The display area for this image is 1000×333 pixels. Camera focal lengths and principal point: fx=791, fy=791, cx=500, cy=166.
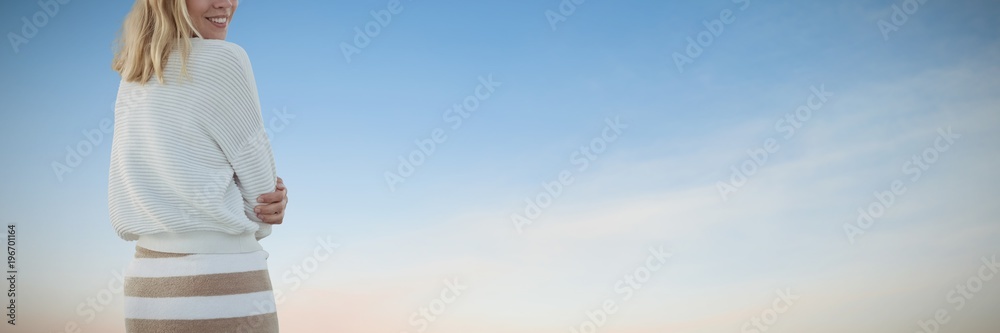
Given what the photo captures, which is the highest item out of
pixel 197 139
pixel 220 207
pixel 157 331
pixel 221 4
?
pixel 221 4

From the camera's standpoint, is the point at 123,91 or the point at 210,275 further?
the point at 123,91

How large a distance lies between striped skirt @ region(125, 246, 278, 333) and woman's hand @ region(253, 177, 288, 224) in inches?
4.6

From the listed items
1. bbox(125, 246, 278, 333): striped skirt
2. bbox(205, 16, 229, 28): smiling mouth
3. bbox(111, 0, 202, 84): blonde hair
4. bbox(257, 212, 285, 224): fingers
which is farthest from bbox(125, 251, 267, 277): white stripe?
bbox(205, 16, 229, 28): smiling mouth

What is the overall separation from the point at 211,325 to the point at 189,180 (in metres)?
0.41

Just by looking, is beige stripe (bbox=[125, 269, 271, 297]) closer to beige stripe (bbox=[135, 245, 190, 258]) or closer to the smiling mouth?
beige stripe (bbox=[135, 245, 190, 258])

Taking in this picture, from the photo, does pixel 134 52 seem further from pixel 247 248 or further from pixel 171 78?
pixel 247 248

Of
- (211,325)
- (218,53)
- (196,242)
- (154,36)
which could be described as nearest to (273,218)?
(196,242)

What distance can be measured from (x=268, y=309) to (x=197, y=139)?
526 millimetres

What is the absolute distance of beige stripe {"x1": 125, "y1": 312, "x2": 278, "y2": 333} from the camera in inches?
86.2

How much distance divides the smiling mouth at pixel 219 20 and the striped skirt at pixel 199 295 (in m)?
0.71

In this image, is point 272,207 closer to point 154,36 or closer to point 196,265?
point 196,265

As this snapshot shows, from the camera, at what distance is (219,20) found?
2426mm

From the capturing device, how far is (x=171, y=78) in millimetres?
2268

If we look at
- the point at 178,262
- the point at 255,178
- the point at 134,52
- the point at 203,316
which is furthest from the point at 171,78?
the point at 203,316
